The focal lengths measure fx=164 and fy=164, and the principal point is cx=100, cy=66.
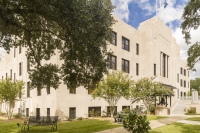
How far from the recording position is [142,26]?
36281mm

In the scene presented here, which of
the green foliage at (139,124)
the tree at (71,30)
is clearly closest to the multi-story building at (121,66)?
the tree at (71,30)

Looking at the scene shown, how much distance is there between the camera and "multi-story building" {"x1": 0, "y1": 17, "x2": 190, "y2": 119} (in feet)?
67.7

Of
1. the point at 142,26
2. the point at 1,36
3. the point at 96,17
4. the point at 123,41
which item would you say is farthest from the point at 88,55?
the point at 142,26

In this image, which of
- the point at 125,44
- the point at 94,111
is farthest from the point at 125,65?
the point at 94,111

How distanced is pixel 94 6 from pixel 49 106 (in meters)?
14.8

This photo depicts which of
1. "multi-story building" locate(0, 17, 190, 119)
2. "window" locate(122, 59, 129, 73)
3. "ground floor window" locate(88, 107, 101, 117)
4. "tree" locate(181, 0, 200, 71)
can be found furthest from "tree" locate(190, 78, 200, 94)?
"tree" locate(181, 0, 200, 71)

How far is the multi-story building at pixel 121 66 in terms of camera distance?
20627 millimetres

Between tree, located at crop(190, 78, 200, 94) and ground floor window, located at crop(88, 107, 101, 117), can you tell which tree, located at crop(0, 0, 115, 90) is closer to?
ground floor window, located at crop(88, 107, 101, 117)

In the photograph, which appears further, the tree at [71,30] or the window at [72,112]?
Answer: the window at [72,112]

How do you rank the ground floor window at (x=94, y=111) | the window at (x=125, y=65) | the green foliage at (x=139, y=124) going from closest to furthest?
the green foliage at (x=139, y=124), the ground floor window at (x=94, y=111), the window at (x=125, y=65)

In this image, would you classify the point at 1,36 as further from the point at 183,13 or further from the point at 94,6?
the point at 183,13

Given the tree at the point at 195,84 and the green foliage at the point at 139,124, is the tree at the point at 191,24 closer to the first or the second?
the green foliage at the point at 139,124

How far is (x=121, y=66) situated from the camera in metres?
29.9

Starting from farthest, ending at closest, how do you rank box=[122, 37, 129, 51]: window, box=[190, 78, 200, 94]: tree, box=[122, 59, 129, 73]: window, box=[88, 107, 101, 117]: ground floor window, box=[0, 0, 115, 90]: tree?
box=[190, 78, 200, 94]: tree, box=[122, 37, 129, 51]: window, box=[122, 59, 129, 73]: window, box=[88, 107, 101, 117]: ground floor window, box=[0, 0, 115, 90]: tree
